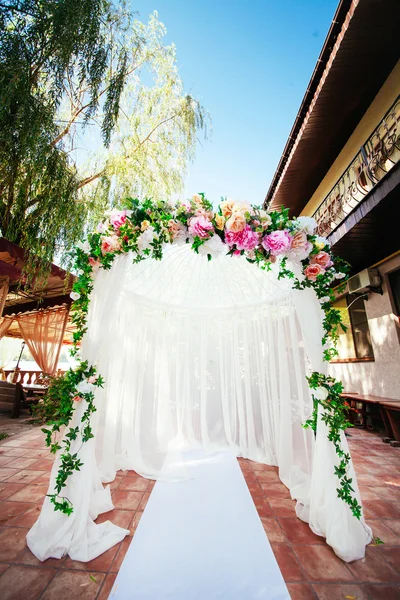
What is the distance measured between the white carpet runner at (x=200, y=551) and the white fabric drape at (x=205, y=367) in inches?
22.4

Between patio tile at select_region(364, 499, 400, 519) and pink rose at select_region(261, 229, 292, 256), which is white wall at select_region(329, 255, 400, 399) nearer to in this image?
patio tile at select_region(364, 499, 400, 519)

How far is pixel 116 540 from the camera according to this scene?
73.0 inches

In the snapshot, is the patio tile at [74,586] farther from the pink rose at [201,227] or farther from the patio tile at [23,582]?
the pink rose at [201,227]

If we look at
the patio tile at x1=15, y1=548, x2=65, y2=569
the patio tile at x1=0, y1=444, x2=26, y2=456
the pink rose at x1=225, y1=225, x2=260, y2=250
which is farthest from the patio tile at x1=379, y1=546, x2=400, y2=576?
the patio tile at x1=0, y1=444, x2=26, y2=456

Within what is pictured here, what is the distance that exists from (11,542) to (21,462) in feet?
6.22

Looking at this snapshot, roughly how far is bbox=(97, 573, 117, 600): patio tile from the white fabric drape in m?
0.60

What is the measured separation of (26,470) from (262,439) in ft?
10.5

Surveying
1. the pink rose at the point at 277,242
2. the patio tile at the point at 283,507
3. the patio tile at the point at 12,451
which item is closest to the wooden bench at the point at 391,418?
the patio tile at the point at 283,507

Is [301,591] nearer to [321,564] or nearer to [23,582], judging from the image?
[321,564]

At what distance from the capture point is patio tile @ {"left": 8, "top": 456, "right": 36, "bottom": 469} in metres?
3.22

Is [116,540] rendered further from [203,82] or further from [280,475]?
[203,82]

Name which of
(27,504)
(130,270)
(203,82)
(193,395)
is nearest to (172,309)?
(130,270)

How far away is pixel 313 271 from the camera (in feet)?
7.25

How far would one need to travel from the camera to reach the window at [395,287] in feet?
15.7
